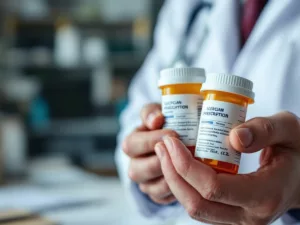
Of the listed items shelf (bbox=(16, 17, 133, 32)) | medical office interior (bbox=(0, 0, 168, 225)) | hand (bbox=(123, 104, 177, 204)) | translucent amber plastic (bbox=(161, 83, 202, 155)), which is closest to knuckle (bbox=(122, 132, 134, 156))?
hand (bbox=(123, 104, 177, 204))

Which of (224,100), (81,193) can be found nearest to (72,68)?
(81,193)

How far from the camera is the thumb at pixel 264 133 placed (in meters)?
0.40

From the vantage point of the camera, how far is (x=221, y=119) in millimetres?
418

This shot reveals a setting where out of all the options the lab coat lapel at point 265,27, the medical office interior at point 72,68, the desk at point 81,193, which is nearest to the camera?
the lab coat lapel at point 265,27

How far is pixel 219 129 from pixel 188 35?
1.26 ft

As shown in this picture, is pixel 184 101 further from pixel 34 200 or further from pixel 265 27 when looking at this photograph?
pixel 34 200

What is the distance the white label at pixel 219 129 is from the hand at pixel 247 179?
0.05 ft

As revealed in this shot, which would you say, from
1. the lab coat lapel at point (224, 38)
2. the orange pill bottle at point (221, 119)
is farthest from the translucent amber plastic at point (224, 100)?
the lab coat lapel at point (224, 38)

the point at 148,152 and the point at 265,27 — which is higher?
the point at 265,27

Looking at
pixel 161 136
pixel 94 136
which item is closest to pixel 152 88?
pixel 161 136

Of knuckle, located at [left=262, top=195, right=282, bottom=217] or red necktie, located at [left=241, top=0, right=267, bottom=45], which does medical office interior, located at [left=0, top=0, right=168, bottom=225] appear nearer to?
red necktie, located at [left=241, top=0, right=267, bottom=45]

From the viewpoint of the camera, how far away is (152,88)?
2.75 ft

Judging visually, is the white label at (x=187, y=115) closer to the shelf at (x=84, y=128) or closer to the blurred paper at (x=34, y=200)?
the blurred paper at (x=34, y=200)

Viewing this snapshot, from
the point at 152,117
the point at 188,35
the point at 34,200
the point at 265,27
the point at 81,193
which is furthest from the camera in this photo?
the point at 81,193
